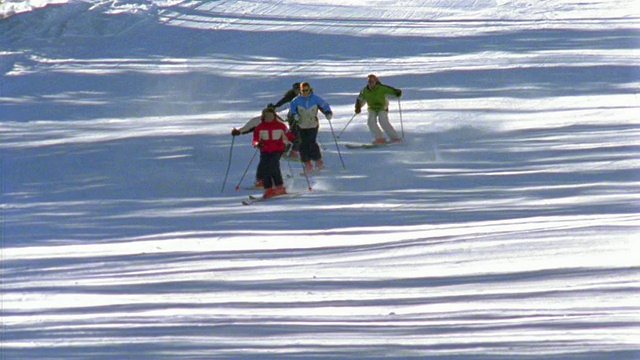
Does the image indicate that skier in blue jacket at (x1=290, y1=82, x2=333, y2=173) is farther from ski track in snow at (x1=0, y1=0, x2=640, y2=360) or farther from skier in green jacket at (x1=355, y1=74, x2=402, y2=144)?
skier in green jacket at (x1=355, y1=74, x2=402, y2=144)

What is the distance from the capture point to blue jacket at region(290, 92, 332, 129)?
14883mm

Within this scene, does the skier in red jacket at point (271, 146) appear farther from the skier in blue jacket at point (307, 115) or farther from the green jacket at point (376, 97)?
the green jacket at point (376, 97)

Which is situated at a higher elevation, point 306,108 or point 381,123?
point 306,108

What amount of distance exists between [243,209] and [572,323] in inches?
230

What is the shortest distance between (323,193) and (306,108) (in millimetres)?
2034

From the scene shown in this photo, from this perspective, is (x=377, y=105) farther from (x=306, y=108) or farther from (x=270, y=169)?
(x=270, y=169)

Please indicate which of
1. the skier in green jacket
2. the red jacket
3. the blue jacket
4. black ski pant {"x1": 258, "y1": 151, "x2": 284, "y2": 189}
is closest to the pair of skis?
black ski pant {"x1": 258, "y1": 151, "x2": 284, "y2": 189}

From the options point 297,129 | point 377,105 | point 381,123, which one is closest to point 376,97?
point 377,105

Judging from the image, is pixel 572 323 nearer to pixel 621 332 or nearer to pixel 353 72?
pixel 621 332

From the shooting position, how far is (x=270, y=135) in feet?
43.3

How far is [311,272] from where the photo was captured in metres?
9.06

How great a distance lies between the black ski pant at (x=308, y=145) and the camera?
14906mm

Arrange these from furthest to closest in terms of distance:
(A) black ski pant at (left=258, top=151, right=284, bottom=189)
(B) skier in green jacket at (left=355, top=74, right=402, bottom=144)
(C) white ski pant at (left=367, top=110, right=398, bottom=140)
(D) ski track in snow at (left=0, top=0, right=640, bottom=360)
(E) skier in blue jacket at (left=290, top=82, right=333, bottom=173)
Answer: (C) white ski pant at (left=367, top=110, right=398, bottom=140)
(B) skier in green jacket at (left=355, top=74, right=402, bottom=144)
(E) skier in blue jacket at (left=290, top=82, right=333, bottom=173)
(A) black ski pant at (left=258, top=151, right=284, bottom=189)
(D) ski track in snow at (left=0, top=0, right=640, bottom=360)

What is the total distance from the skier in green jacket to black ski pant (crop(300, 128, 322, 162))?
185cm
